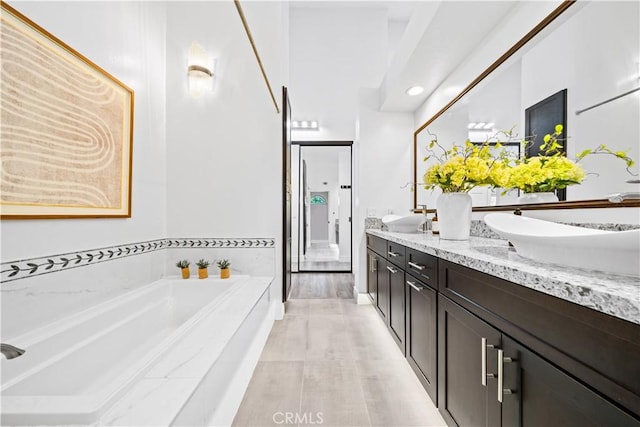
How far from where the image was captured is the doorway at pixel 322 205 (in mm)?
5320

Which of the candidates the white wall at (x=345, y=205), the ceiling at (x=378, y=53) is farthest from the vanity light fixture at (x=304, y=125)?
the white wall at (x=345, y=205)

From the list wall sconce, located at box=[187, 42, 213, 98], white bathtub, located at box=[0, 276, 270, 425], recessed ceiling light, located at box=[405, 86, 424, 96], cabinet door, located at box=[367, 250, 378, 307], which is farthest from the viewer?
cabinet door, located at box=[367, 250, 378, 307]

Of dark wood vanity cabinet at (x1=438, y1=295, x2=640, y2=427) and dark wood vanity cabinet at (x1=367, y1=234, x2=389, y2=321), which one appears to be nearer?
dark wood vanity cabinet at (x1=438, y1=295, x2=640, y2=427)

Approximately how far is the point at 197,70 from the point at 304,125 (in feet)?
8.20

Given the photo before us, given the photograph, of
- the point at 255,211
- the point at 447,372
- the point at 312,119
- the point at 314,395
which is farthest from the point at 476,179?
the point at 312,119

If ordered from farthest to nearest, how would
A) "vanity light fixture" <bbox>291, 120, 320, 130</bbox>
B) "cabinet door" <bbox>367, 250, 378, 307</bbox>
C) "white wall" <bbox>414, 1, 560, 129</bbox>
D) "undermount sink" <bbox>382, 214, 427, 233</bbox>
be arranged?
"vanity light fixture" <bbox>291, 120, 320, 130</bbox>, "cabinet door" <bbox>367, 250, 378, 307</bbox>, "undermount sink" <bbox>382, 214, 427, 233</bbox>, "white wall" <bbox>414, 1, 560, 129</bbox>

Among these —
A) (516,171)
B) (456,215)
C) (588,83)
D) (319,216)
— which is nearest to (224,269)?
(456,215)

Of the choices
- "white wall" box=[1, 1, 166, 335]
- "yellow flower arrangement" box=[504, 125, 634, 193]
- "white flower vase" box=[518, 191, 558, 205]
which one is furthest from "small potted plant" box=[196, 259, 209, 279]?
"white flower vase" box=[518, 191, 558, 205]

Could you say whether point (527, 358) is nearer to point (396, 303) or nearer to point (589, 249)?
point (589, 249)

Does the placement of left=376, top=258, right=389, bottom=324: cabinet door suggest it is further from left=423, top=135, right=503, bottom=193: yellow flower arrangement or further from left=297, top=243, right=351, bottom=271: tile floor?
left=297, top=243, right=351, bottom=271: tile floor

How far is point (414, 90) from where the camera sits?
2.78m

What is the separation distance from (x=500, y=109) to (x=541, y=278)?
1.55 meters
